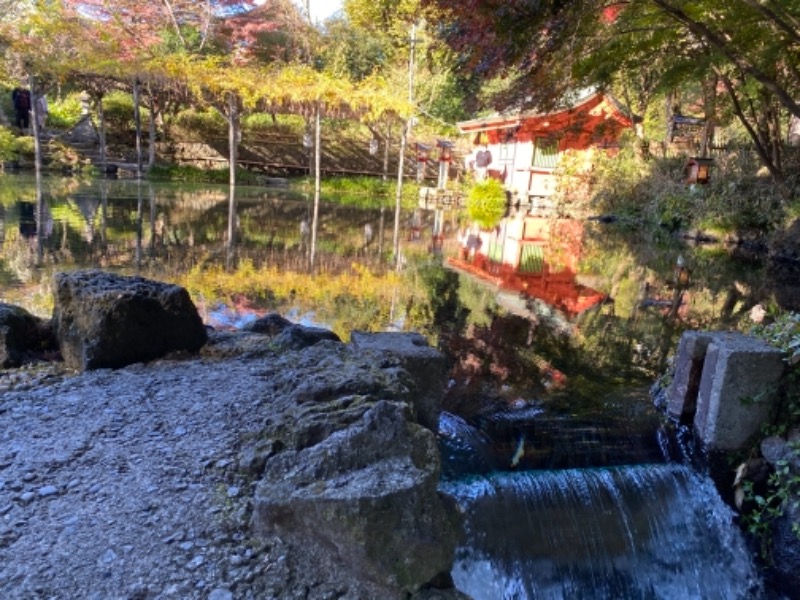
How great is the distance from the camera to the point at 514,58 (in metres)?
4.45

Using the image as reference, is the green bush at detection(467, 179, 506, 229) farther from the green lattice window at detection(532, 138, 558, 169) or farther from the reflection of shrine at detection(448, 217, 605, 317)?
the reflection of shrine at detection(448, 217, 605, 317)

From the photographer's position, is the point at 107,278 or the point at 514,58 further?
the point at 514,58

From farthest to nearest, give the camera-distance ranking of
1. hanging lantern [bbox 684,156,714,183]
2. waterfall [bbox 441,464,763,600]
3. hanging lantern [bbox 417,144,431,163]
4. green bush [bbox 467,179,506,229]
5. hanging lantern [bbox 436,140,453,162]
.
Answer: hanging lantern [bbox 417,144,431,163]
hanging lantern [bbox 436,140,453,162]
green bush [bbox 467,179,506,229]
hanging lantern [bbox 684,156,714,183]
waterfall [bbox 441,464,763,600]

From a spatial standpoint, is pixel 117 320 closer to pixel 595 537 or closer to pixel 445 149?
pixel 595 537

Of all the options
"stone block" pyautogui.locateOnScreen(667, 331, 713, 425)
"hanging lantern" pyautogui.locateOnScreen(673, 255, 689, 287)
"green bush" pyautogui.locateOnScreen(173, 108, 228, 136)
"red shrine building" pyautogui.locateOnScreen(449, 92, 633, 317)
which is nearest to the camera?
"stone block" pyautogui.locateOnScreen(667, 331, 713, 425)

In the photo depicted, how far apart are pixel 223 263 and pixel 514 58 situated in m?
5.19

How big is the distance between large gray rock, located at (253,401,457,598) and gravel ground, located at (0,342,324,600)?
99mm

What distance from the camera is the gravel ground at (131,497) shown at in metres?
1.79

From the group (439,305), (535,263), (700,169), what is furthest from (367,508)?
(700,169)

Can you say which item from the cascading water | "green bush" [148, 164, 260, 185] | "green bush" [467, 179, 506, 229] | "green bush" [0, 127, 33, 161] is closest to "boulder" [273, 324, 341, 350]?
the cascading water

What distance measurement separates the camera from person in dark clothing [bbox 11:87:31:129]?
21531mm

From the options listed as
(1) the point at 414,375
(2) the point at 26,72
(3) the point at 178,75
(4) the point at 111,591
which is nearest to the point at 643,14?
(1) the point at 414,375

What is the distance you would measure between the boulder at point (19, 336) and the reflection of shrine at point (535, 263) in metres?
5.49

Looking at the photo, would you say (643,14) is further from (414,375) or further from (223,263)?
(223,263)
